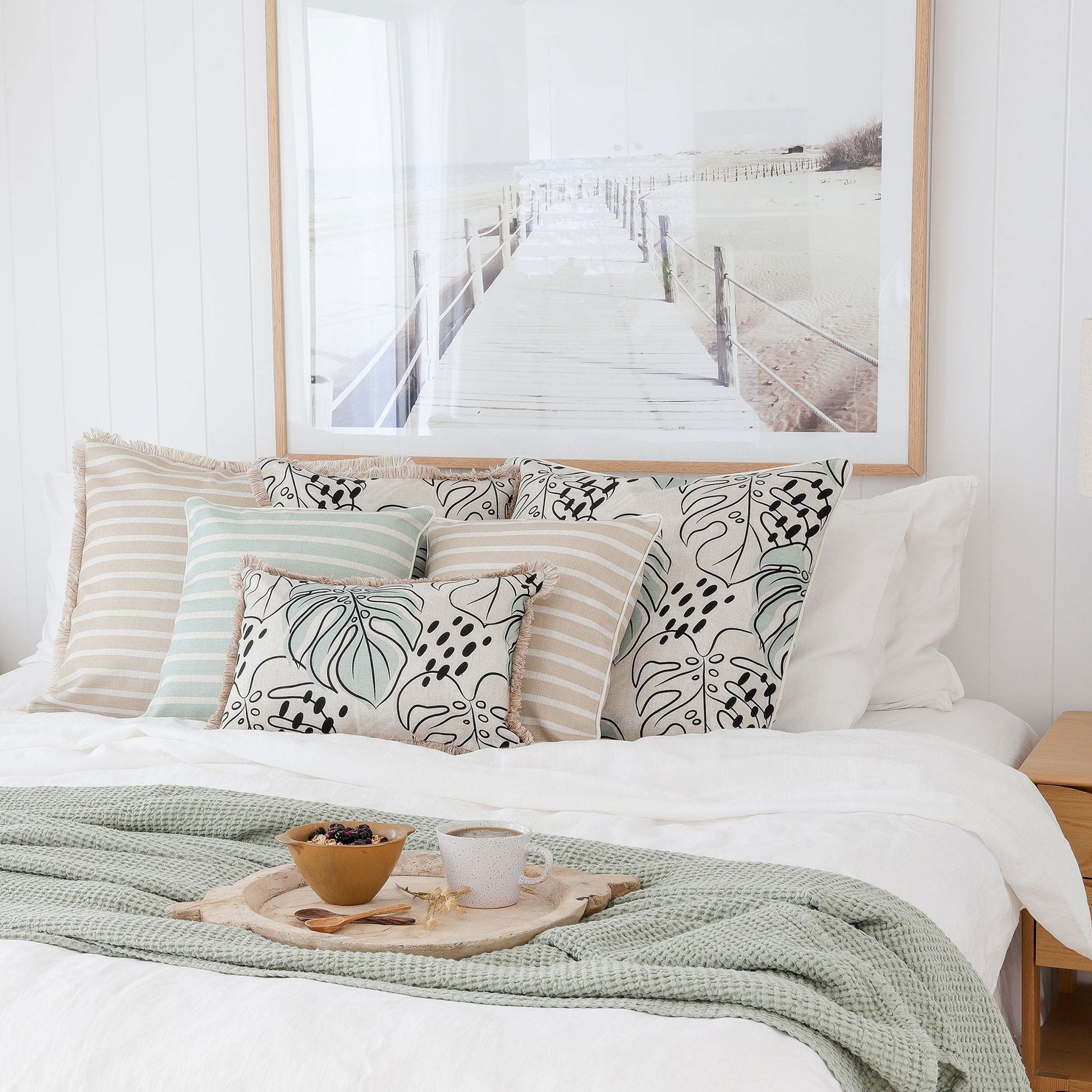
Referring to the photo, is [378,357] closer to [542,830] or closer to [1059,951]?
[542,830]

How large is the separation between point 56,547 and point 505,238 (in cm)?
120

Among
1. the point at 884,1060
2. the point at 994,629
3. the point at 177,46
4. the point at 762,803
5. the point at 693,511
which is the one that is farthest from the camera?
the point at 177,46

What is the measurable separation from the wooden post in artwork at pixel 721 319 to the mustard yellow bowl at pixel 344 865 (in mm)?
1551

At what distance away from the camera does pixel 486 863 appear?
1149 mm

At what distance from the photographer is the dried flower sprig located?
1.12m

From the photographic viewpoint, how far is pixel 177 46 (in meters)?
2.83

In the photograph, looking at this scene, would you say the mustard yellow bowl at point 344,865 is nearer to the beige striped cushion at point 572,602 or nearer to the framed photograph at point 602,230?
the beige striped cushion at point 572,602

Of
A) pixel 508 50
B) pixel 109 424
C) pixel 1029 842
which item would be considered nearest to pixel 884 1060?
pixel 1029 842

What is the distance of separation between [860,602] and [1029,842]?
0.62 meters

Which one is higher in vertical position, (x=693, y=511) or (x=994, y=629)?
(x=693, y=511)

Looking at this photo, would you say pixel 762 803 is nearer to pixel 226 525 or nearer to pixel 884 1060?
pixel 884 1060

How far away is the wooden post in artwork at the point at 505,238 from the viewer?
2615 mm

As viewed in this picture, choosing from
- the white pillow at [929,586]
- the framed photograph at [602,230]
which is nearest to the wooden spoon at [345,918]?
the white pillow at [929,586]

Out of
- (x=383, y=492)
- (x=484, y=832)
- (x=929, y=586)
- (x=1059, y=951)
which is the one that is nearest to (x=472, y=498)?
(x=383, y=492)
